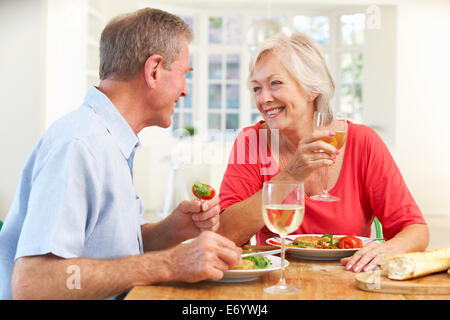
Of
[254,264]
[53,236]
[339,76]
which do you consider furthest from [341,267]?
[339,76]

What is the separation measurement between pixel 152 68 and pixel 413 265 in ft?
2.81

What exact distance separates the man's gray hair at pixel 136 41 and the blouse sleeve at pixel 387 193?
3.13ft

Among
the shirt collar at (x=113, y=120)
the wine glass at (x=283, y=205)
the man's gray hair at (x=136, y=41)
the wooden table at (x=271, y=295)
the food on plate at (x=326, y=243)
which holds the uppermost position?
the man's gray hair at (x=136, y=41)

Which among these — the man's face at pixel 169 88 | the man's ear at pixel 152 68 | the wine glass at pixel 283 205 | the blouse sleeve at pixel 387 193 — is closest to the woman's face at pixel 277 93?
the blouse sleeve at pixel 387 193

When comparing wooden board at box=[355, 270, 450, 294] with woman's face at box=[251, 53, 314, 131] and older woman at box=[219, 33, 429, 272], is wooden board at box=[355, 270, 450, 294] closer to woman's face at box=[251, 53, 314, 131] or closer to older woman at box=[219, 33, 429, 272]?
older woman at box=[219, 33, 429, 272]

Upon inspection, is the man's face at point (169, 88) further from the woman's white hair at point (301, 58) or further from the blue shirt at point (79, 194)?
the woman's white hair at point (301, 58)

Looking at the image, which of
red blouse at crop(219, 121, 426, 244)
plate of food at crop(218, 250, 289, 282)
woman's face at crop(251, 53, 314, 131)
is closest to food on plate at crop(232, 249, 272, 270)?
plate of food at crop(218, 250, 289, 282)

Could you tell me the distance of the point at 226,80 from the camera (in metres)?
9.17

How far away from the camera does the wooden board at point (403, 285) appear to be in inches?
44.8

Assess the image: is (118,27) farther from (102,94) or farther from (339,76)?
(339,76)

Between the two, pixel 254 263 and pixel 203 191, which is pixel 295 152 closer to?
pixel 203 191

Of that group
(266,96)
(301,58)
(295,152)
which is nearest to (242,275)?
(295,152)

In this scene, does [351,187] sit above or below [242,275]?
above

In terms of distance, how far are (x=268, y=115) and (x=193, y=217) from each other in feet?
2.43
